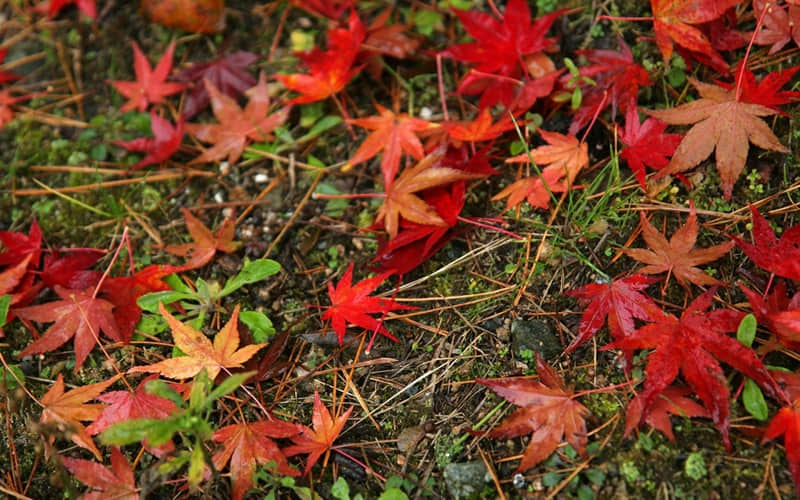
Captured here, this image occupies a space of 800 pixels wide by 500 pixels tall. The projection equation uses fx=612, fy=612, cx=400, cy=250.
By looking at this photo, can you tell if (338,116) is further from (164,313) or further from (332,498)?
(332,498)

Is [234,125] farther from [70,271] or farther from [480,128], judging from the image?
[480,128]

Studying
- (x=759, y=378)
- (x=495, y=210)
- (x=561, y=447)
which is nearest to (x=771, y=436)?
(x=759, y=378)

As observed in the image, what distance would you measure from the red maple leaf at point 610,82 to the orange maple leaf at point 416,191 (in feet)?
1.33

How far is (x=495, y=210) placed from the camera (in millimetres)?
1867

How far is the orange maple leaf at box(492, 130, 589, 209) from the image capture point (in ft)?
5.81

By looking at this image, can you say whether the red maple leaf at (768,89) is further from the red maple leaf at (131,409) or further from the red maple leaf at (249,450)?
the red maple leaf at (131,409)

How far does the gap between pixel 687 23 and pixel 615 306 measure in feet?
2.83

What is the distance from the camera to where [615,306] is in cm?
154

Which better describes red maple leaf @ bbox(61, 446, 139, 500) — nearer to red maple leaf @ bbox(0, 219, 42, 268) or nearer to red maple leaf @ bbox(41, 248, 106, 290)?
red maple leaf @ bbox(41, 248, 106, 290)

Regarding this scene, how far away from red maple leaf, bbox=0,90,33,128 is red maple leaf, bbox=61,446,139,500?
1458 mm

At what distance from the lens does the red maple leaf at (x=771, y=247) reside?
145cm

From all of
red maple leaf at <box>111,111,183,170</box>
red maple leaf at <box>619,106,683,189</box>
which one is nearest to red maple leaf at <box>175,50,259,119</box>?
red maple leaf at <box>111,111,183,170</box>

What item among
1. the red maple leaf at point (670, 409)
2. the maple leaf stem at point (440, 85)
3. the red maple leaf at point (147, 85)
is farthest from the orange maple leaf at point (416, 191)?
the red maple leaf at point (147, 85)

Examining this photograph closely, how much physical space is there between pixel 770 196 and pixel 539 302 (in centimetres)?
68
